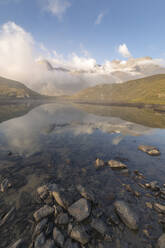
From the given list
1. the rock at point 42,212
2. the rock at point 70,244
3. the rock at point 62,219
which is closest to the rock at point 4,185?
the rock at point 42,212

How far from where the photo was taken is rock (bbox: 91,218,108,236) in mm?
6901

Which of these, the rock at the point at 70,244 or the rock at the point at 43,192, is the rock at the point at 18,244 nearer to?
the rock at the point at 70,244

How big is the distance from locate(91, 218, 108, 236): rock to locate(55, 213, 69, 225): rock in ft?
5.88

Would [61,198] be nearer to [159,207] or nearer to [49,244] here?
[49,244]

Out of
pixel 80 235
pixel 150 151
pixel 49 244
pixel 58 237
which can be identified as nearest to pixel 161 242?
pixel 80 235

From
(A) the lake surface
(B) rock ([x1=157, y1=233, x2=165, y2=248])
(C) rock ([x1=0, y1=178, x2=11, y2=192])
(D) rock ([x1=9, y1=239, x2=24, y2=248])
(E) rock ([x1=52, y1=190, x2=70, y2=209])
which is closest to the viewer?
(D) rock ([x1=9, y1=239, x2=24, y2=248])

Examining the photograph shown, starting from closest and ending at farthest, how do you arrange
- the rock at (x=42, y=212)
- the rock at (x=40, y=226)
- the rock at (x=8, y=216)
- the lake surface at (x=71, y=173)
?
1. the rock at (x=40, y=226)
2. the lake surface at (x=71, y=173)
3. the rock at (x=8, y=216)
4. the rock at (x=42, y=212)

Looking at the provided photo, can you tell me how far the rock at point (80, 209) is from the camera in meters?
7.64

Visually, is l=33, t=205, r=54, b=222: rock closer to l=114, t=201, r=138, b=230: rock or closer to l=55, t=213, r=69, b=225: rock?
l=55, t=213, r=69, b=225: rock

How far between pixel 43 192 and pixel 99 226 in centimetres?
538

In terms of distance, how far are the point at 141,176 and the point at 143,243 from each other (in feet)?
23.0

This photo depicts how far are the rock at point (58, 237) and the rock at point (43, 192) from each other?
9.88ft

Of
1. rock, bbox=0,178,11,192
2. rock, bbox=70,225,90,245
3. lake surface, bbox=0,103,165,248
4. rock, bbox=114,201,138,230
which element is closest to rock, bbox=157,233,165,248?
lake surface, bbox=0,103,165,248

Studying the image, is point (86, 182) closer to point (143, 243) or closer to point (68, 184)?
point (68, 184)
